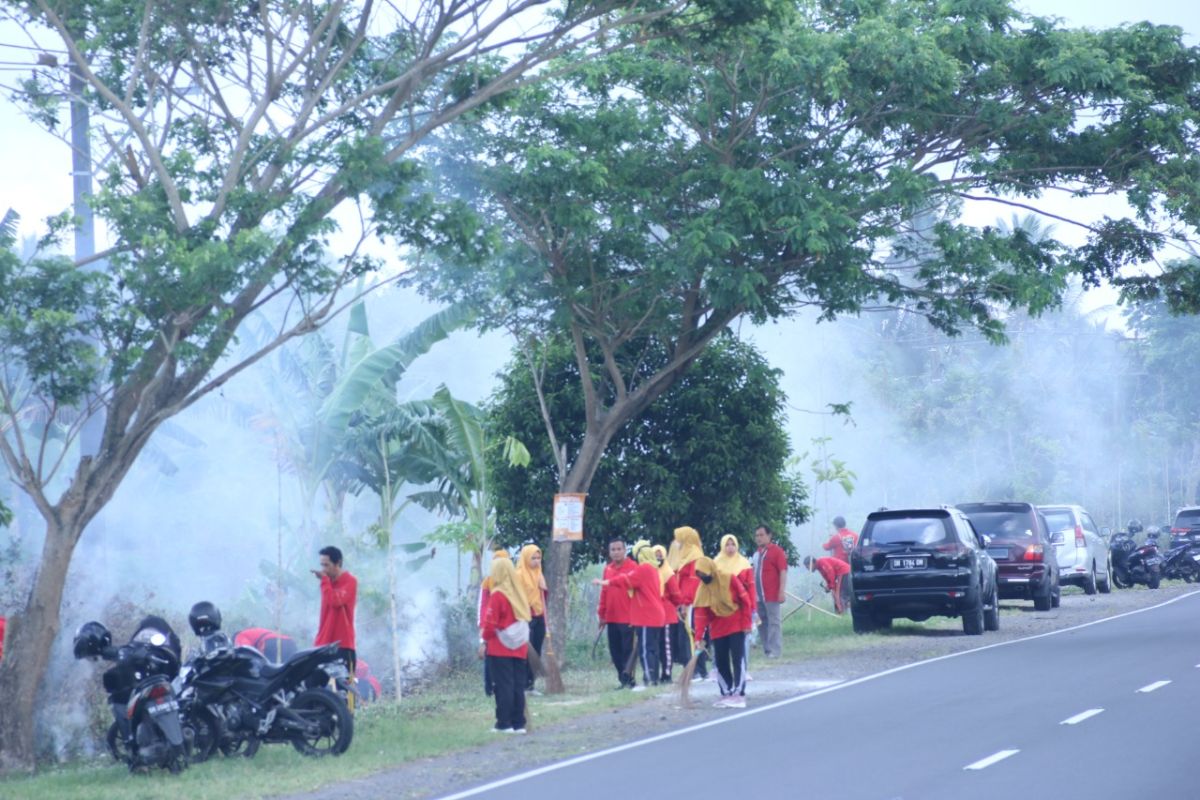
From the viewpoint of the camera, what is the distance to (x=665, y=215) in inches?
768

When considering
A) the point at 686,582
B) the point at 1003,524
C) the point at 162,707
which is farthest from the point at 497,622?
the point at 1003,524

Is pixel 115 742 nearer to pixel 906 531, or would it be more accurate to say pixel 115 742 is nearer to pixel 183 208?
pixel 183 208

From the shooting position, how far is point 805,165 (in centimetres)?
1955

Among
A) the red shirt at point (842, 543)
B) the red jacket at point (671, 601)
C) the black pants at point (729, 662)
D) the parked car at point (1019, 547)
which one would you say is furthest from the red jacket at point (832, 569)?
the black pants at point (729, 662)

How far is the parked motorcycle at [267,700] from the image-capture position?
13.1 metres

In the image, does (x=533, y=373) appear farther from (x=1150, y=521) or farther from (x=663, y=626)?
(x=1150, y=521)

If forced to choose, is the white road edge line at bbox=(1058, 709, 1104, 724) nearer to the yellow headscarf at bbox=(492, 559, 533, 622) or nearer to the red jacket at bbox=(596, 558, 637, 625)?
→ the yellow headscarf at bbox=(492, 559, 533, 622)

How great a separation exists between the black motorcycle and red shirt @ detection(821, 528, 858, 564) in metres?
18.1

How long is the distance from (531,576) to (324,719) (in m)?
3.99

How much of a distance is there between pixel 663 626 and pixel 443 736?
4.98 meters

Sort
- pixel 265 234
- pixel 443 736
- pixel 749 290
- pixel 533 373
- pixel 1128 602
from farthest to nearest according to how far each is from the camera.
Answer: pixel 1128 602 → pixel 533 373 → pixel 749 290 → pixel 443 736 → pixel 265 234

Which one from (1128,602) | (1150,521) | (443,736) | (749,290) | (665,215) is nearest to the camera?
(443,736)

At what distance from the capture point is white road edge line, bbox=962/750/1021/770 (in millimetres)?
10772

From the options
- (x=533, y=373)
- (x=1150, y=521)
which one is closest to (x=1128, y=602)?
(x=533, y=373)
